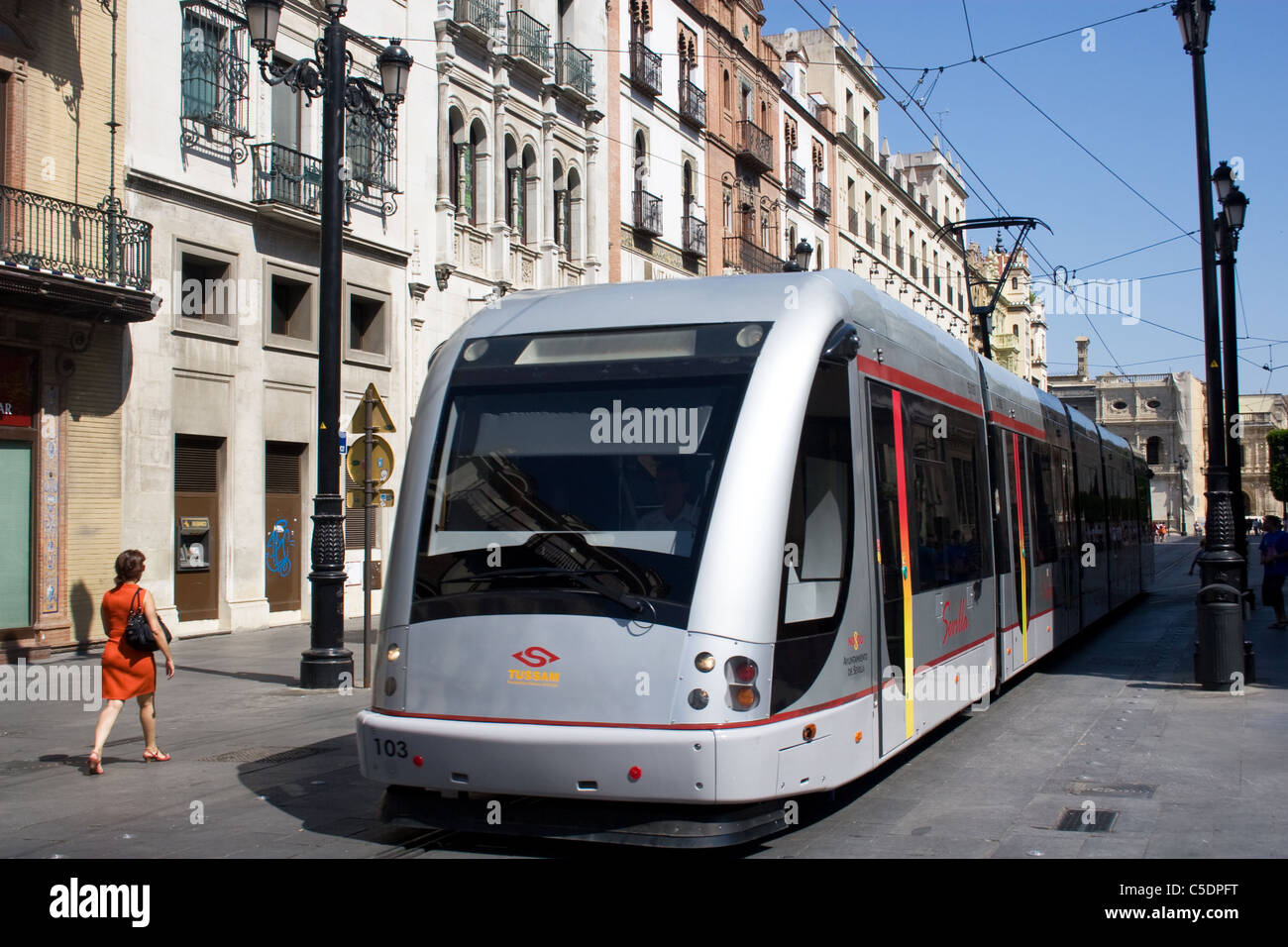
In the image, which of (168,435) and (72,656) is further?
(168,435)

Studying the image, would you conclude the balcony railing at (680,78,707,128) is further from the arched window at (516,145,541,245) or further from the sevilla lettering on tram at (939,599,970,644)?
the sevilla lettering on tram at (939,599,970,644)

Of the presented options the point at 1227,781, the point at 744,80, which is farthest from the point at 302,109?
the point at 744,80

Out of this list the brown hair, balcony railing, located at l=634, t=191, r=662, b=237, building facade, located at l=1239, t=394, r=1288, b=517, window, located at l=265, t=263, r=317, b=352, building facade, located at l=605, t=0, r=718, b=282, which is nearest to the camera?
the brown hair

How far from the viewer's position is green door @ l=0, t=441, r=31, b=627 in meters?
16.7

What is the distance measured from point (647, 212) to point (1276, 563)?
17813 millimetres

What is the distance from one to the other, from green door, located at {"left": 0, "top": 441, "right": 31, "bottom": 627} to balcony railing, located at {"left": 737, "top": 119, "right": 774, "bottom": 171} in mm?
25933

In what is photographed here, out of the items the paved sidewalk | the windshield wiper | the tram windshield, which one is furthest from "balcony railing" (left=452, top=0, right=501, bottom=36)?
the windshield wiper

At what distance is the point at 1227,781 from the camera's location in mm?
8547

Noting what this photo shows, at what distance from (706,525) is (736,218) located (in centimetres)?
3359

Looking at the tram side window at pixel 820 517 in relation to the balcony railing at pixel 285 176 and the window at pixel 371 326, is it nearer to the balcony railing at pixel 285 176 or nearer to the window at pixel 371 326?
the balcony railing at pixel 285 176
